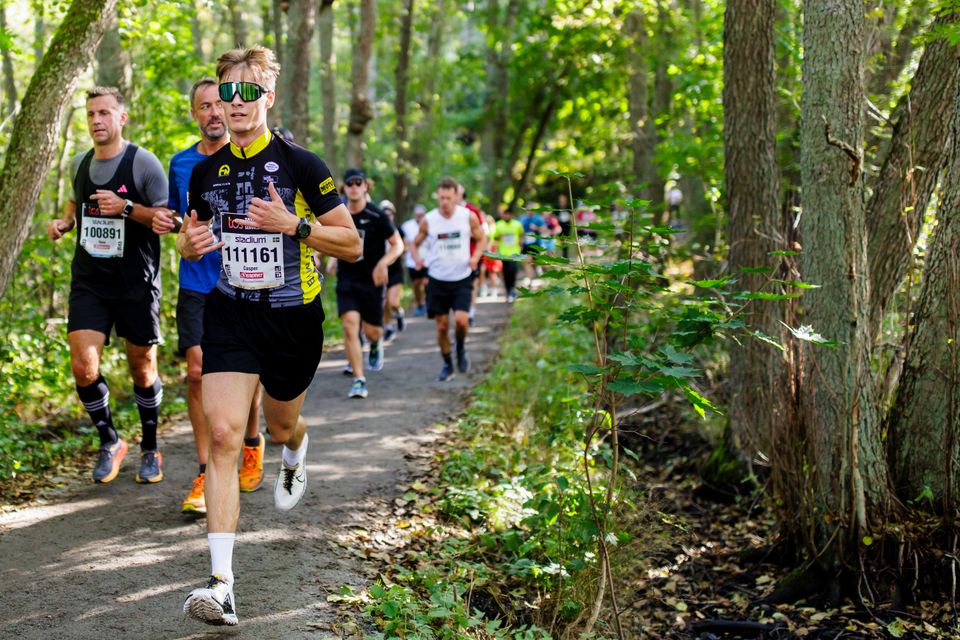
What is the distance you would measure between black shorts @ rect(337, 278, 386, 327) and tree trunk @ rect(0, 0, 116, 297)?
431 cm

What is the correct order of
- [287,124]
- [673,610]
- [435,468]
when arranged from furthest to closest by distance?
[287,124] → [435,468] → [673,610]

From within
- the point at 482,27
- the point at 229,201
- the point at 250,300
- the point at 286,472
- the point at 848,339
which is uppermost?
the point at 482,27

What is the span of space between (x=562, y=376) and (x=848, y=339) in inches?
199

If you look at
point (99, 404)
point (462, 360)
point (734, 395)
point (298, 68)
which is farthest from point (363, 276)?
point (298, 68)

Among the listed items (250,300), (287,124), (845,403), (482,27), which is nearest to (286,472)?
(250,300)

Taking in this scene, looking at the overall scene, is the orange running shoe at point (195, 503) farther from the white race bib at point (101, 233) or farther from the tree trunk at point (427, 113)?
the tree trunk at point (427, 113)

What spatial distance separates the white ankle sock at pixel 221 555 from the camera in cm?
409

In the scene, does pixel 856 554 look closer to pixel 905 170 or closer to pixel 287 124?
pixel 905 170

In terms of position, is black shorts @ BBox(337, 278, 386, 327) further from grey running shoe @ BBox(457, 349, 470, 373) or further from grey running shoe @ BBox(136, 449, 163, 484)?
grey running shoe @ BBox(136, 449, 163, 484)

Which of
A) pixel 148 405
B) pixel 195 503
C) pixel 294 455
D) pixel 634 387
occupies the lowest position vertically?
pixel 195 503

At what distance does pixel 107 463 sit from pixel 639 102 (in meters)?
14.0

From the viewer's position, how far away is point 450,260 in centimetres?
1102

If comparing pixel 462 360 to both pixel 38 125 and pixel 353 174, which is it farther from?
pixel 38 125

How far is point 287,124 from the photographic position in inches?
550
